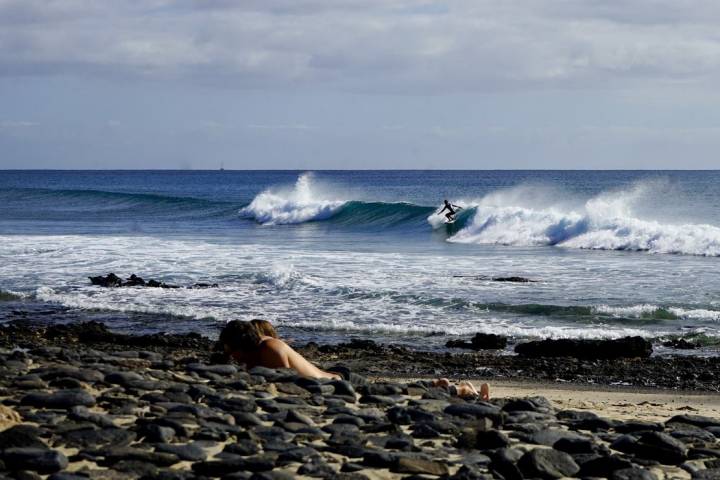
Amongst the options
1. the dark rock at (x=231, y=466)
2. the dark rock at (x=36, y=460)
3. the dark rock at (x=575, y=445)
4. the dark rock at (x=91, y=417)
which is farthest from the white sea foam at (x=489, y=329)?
the dark rock at (x=36, y=460)

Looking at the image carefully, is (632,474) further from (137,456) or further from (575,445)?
(137,456)

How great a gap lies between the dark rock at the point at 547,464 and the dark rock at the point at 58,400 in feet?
8.88

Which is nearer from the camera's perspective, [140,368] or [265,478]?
[265,478]

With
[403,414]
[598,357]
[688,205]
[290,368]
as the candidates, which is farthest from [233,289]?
[688,205]

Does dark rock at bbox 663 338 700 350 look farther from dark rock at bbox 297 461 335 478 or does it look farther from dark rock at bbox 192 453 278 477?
dark rock at bbox 192 453 278 477

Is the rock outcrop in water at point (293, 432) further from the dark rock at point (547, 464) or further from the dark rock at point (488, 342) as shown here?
the dark rock at point (488, 342)

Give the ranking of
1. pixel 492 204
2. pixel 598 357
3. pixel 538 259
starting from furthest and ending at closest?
pixel 492 204, pixel 538 259, pixel 598 357

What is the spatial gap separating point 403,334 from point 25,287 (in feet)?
26.8

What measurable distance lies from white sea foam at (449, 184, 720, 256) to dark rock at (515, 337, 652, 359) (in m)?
15.4

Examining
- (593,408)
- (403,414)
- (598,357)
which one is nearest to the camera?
(403,414)

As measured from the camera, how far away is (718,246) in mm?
28094

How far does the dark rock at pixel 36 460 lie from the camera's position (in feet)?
17.2

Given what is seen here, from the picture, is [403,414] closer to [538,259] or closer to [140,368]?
[140,368]

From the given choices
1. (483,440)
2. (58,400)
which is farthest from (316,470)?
(58,400)
